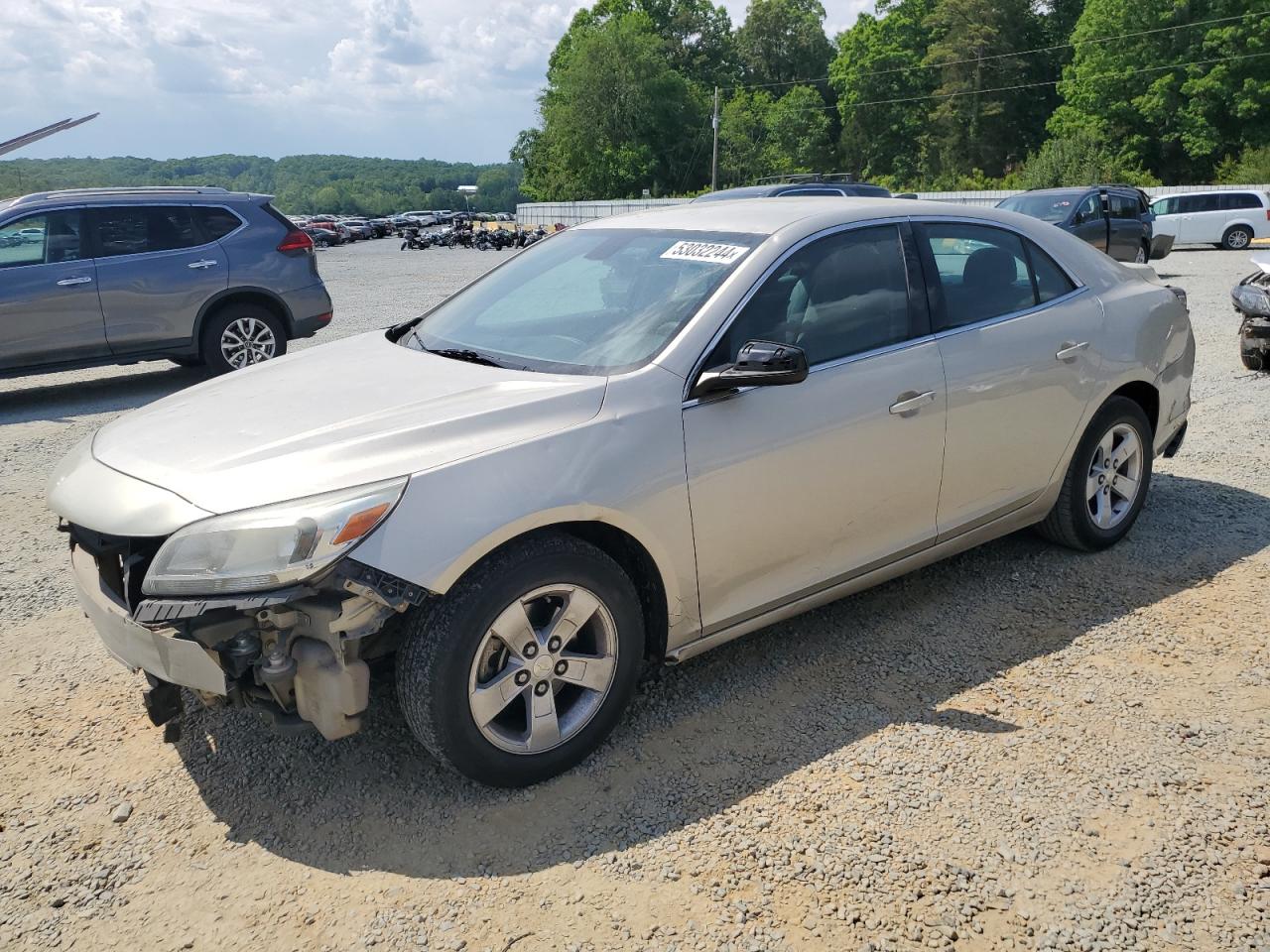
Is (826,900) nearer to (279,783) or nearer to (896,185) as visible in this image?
(279,783)

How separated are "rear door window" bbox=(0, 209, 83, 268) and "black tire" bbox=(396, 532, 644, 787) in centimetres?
800

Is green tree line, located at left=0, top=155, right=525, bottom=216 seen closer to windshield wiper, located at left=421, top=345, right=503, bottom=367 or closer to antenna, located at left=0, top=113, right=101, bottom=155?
antenna, located at left=0, top=113, right=101, bottom=155

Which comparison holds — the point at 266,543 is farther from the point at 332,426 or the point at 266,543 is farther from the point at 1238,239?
the point at 1238,239

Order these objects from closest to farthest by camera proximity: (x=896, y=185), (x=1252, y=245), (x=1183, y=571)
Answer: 1. (x=1183, y=571)
2. (x=1252, y=245)
3. (x=896, y=185)

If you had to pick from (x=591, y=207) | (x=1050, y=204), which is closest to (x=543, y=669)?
(x=1050, y=204)

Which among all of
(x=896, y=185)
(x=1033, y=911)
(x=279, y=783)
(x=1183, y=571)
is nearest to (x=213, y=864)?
(x=279, y=783)

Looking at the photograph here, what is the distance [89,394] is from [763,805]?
9050mm

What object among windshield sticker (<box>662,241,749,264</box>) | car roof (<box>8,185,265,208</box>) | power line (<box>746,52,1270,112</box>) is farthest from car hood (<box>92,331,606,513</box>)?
power line (<box>746,52,1270,112</box>)

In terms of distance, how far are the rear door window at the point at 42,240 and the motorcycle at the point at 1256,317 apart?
10.1 meters

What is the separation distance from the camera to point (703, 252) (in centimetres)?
373

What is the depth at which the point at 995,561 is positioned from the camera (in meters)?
4.86

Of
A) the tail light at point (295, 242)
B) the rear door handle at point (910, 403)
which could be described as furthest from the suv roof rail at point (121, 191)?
the rear door handle at point (910, 403)

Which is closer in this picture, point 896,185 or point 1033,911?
point 1033,911

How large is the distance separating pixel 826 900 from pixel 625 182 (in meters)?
86.1
